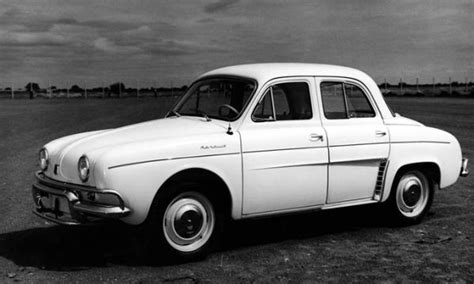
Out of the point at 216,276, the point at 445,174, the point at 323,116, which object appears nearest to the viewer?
the point at 216,276

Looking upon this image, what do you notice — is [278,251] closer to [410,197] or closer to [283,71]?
[283,71]

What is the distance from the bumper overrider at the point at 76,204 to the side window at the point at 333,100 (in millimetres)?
2416

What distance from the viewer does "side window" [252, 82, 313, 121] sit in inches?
243

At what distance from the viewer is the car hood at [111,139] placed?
5543 millimetres

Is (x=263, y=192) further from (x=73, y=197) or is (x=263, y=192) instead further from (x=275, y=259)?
(x=73, y=197)

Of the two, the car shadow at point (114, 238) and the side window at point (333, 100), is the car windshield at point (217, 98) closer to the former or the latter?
the side window at point (333, 100)

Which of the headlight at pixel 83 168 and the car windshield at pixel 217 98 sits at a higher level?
the car windshield at pixel 217 98

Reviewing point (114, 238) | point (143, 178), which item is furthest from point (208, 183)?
point (114, 238)

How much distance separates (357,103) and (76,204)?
3.18 metres

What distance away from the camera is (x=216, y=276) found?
206 inches

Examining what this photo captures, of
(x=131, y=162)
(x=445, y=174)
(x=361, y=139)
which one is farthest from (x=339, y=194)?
(x=131, y=162)

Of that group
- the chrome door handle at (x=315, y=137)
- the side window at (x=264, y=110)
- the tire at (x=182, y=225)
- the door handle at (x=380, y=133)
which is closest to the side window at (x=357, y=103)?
the door handle at (x=380, y=133)

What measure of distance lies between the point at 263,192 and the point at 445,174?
252 cm

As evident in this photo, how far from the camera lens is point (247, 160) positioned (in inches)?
229
